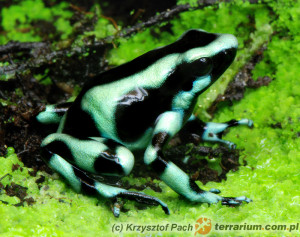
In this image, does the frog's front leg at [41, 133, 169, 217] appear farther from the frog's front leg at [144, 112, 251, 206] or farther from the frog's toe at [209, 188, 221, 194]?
the frog's toe at [209, 188, 221, 194]

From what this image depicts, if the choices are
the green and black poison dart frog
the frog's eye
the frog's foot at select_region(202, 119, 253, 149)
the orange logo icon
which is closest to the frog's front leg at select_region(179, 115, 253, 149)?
the frog's foot at select_region(202, 119, 253, 149)

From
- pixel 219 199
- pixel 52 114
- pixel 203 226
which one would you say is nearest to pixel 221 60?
pixel 219 199

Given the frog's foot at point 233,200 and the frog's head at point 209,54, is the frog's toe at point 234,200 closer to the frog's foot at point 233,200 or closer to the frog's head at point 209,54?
the frog's foot at point 233,200

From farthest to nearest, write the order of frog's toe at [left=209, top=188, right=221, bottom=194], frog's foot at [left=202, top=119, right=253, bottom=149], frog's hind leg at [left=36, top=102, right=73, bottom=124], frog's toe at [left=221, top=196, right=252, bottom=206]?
1. frog's foot at [left=202, top=119, right=253, bottom=149]
2. frog's hind leg at [left=36, top=102, right=73, bottom=124]
3. frog's toe at [left=209, top=188, right=221, bottom=194]
4. frog's toe at [left=221, top=196, right=252, bottom=206]

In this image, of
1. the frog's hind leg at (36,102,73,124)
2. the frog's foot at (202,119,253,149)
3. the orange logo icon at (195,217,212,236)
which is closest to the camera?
the orange logo icon at (195,217,212,236)

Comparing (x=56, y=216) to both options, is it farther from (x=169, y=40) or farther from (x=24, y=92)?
(x=169, y=40)

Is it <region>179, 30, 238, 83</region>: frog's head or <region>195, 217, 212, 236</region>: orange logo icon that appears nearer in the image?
<region>195, 217, 212, 236</region>: orange logo icon

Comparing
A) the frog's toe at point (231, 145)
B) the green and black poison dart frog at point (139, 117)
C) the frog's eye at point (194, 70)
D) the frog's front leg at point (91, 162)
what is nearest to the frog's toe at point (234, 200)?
the green and black poison dart frog at point (139, 117)
